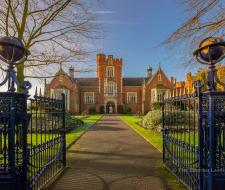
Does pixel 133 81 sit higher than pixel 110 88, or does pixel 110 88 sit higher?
pixel 133 81

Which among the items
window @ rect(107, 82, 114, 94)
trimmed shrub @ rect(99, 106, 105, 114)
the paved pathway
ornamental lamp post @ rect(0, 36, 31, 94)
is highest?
window @ rect(107, 82, 114, 94)

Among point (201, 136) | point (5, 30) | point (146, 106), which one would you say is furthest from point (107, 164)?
point (146, 106)

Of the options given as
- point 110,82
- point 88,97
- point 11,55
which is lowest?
point 11,55

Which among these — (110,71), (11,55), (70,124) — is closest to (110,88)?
(110,71)

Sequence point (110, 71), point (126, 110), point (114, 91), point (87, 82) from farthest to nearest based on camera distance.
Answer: point (87, 82) < point (110, 71) < point (114, 91) < point (126, 110)

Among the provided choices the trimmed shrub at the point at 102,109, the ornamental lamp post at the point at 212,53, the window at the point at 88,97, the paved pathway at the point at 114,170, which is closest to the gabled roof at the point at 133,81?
the trimmed shrub at the point at 102,109

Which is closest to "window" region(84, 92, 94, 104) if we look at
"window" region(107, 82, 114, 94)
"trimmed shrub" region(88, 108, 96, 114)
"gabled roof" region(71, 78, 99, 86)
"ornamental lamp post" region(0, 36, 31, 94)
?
"trimmed shrub" region(88, 108, 96, 114)

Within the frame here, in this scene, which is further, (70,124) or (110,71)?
(110,71)

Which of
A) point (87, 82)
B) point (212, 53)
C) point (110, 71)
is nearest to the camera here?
point (212, 53)

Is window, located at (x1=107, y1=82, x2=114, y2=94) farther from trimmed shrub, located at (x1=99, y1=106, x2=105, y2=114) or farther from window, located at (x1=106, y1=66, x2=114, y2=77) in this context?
trimmed shrub, located at (x1=99, y1=106, x2=105, y2=114)

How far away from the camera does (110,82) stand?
49.4 meters

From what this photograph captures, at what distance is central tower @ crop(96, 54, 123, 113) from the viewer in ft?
162

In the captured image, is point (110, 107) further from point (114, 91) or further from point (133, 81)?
point (133, 81)

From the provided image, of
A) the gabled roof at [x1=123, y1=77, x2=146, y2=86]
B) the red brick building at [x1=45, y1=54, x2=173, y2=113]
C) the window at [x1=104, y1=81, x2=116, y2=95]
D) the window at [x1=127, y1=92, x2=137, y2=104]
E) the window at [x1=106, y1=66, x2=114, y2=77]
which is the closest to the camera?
the red brick building at [x1=45, y1=54, x2=173, y2=113]
